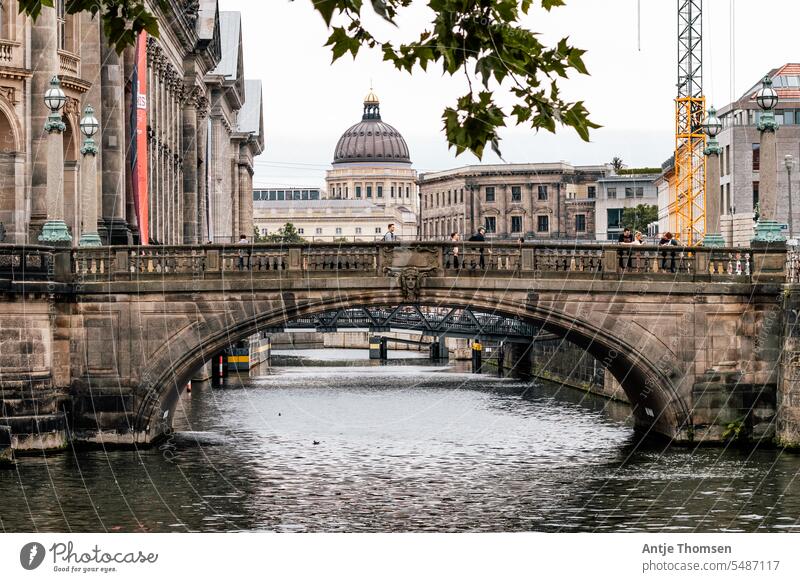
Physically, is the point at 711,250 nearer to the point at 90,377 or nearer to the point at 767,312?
the point at 767,312

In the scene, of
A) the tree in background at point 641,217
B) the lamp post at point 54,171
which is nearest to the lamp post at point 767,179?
the lamp post at point 54,171

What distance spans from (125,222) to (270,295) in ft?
61.4

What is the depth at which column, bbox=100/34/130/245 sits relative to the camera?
6662 centimetres

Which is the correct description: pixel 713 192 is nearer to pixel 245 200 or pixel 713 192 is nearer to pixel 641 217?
pixel 245 200

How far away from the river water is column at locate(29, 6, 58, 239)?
30.3 ft

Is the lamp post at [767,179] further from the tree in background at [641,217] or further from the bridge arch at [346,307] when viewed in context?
the tree in background at [641,217]

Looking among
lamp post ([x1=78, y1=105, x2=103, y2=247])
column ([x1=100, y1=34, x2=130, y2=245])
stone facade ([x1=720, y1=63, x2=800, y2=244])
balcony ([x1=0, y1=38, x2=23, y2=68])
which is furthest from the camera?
stone facade ([x1=720, y1=63, x2=800, y2=244])

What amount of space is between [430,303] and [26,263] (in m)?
11.7

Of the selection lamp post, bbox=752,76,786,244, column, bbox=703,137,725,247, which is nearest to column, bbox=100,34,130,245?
column, bbox=703,137,725,247

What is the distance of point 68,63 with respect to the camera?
2436 inches

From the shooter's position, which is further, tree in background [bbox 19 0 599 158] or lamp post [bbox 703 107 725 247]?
lamp post [bbox 703 107 725 247]

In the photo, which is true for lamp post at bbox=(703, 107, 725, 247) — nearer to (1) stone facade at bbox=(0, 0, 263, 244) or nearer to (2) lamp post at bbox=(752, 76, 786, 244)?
(2) lamp post at bbox=(752, 76, 786, 244)

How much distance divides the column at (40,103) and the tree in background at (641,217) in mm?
105391
